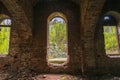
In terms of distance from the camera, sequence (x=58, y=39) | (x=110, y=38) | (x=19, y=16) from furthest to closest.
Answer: (x=58, y=39)
(x=110, y=38)
(x=19, y=16)

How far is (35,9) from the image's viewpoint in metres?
6.77

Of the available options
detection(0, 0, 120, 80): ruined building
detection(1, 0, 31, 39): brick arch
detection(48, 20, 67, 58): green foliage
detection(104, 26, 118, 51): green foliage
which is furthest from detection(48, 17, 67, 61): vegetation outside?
detection(1, 0, 31, 39): brick arch

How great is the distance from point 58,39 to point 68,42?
8231mm

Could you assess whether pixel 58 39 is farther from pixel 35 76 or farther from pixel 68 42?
pixel 35 76

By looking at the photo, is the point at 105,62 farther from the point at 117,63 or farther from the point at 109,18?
the point at 109,18

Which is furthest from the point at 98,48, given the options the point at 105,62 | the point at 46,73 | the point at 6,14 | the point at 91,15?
the point at 6,14

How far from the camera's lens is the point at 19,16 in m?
5.60

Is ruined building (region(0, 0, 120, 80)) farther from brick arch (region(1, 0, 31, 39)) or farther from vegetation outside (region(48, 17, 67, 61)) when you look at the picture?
vegetation outside (region(48, 17, 67, 61))

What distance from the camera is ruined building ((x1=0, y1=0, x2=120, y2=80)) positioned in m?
6.02

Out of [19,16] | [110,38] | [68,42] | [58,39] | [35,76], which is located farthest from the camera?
[58,39]

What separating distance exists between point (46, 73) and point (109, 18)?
4093 millimetres

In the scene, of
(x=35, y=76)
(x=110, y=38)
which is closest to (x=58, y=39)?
(x=110, y=38)

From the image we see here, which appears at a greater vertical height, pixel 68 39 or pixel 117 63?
pixel 68 39

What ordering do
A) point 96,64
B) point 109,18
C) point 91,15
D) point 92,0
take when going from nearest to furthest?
point 92,0, point 91,15, point 96,64, point 109,18
